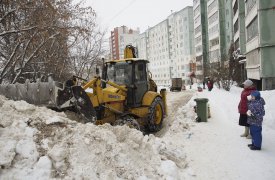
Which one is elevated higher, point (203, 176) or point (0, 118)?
point (0, 118)

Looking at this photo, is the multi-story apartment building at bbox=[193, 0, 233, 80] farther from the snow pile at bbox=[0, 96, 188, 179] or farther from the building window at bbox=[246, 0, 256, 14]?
the snow pile at bbox=[0, 96, 188, 179]

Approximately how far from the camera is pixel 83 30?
13.2 metres

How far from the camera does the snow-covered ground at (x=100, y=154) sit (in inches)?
202

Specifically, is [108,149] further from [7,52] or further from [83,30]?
[7,52]

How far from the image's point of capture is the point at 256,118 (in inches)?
297

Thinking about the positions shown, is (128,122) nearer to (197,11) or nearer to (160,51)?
(197,11)

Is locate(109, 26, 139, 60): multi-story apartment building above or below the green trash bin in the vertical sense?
above

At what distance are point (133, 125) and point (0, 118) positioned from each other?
4.35 metres

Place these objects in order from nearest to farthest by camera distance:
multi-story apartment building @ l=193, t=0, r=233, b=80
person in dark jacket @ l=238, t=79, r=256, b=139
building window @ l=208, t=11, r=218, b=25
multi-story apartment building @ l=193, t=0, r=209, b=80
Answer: person in dark jacket @ l=238, t=79, r=256, b=139 < multi-story apartment building @ l=193, t=0, r=233, b=80 < building window @ l=208, t=11, r=218, b=25 < multi-story apartment building @ l=193, t=0, r=209, b=80

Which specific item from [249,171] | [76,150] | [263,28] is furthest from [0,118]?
[263,28]

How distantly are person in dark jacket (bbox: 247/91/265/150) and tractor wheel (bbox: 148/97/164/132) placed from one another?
3.85 m

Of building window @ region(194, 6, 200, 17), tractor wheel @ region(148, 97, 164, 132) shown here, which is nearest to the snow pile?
tractor wheel @ region(148, 97, 164, 132)

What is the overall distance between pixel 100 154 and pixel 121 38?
5253 inches

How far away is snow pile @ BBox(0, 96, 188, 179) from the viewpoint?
5.05m
